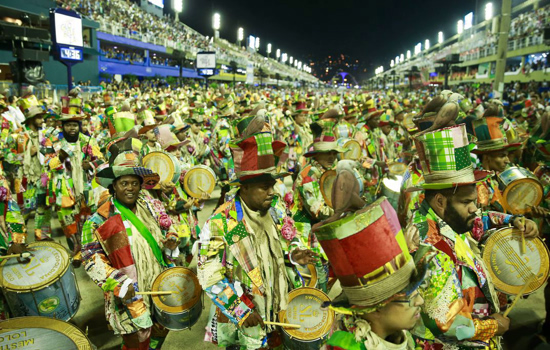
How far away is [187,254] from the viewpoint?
556cm

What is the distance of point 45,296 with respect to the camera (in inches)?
151

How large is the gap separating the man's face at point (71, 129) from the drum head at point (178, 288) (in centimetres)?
475

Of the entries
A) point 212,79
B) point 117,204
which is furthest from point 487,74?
point 117,204

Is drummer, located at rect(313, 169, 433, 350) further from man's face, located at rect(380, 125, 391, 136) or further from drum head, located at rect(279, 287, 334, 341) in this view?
man's face, located at rect(380, 125, 391, 136)

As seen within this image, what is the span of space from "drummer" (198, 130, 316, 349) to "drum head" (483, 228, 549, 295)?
4.54 ft

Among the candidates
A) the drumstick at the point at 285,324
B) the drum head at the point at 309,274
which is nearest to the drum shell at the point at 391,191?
the drum head at the point at 309,274

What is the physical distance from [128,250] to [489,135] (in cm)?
407

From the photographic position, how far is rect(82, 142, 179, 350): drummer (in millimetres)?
3484

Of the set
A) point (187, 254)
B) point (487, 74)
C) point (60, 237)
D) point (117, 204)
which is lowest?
point (60, 237)

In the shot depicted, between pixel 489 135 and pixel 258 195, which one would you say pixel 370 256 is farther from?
pixel 489 135

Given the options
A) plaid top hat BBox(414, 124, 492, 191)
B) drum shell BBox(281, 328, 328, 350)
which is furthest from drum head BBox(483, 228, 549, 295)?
drum shell BBox(281, 328, 328, 350)

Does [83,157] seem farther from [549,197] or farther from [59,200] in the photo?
[549,197]

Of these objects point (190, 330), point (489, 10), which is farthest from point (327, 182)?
point (489, 10)

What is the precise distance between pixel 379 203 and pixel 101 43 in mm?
51967
